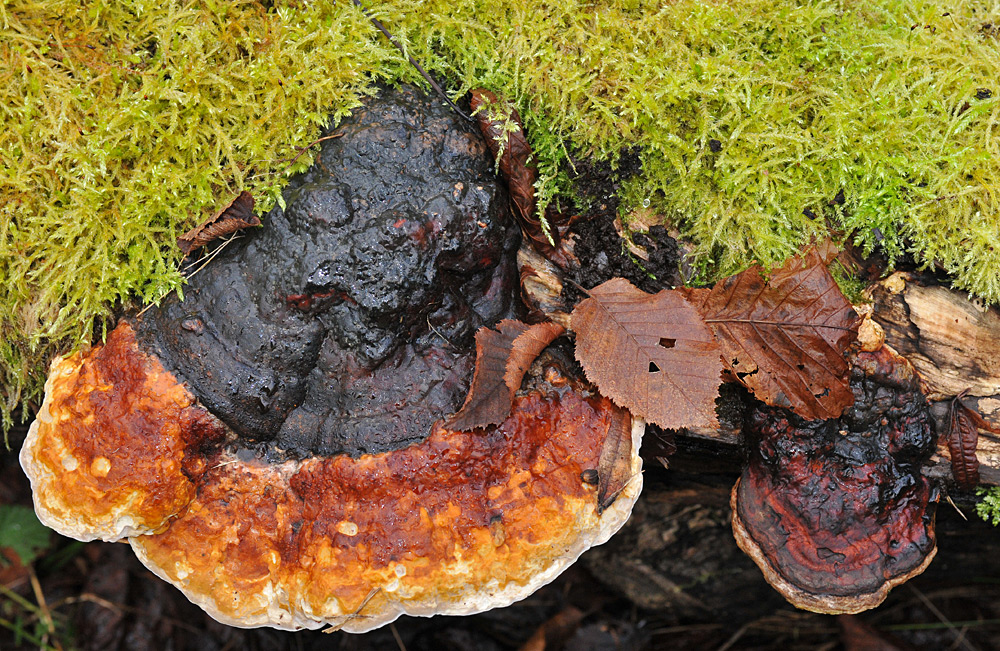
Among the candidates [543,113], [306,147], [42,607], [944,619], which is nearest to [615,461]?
[543,113]

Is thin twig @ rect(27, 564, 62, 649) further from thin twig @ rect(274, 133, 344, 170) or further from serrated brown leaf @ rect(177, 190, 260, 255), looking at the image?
thin twig @ rect(274, 133, 344, 170)

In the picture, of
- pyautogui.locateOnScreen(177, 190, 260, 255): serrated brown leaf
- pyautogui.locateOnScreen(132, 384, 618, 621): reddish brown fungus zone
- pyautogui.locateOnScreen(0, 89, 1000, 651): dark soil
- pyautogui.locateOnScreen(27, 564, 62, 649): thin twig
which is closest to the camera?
pyautogui.locateOnScreen(132, 384, 618, 621): reddish brown fungus zone

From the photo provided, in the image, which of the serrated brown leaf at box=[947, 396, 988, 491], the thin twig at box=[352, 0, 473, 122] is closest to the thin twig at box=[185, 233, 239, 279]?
the thin twig at box=[352, 0, 473, 122]

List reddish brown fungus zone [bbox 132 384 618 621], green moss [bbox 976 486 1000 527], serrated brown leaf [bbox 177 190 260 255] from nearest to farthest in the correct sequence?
1. reddish brown fungus zone [bbox 132 384 618 621]
2. serrated brown leaf [bbox 177 190 260 255]
3. green moss [bbox 976 486 1000 527]

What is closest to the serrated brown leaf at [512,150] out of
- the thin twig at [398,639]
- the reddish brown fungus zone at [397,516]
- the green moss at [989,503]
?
the reddish brown fungus zone at [397,516]

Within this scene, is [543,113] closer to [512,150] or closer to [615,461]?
[512,150]
